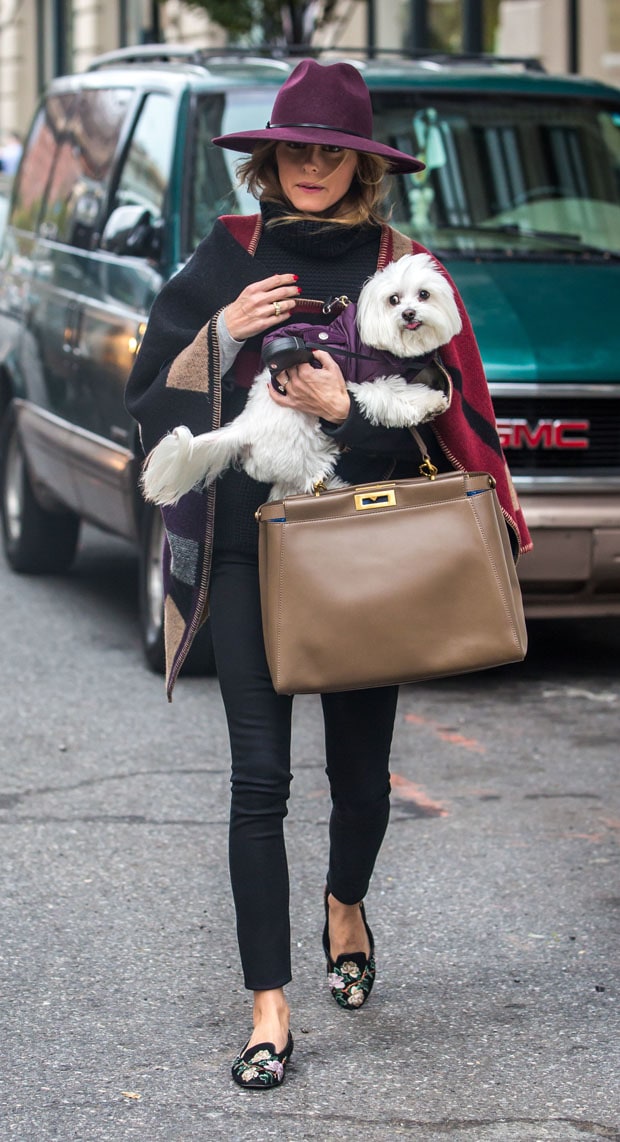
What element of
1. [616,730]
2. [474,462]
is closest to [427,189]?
[616,730]

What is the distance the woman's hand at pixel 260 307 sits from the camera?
142 inches

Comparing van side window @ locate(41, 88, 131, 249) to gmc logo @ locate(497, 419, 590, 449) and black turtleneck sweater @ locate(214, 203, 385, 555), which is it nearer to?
gmc logo @ locate(497, 419, 590, 449)

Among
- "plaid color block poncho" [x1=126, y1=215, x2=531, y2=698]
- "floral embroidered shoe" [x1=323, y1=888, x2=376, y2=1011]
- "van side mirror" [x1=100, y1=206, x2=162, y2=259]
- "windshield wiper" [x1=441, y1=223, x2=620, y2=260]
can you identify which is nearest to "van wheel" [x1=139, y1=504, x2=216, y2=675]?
"van side mirror" [x1=100, y1=206, x2=162, y2=259]

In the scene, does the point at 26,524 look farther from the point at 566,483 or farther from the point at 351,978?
the point at 351,978

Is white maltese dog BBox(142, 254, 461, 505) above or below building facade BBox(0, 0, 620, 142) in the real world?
above

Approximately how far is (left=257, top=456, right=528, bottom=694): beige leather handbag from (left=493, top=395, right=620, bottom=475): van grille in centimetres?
296

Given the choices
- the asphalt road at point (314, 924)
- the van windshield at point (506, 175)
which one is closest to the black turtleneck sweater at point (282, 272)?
the asphalt road at point (314, 924)

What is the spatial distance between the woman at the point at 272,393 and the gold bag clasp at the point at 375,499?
0.10 m

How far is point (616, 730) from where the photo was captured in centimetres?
649

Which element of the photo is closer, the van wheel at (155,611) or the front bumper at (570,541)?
the front bumper at (570,541)

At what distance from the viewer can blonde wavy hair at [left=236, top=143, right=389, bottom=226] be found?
375 cm

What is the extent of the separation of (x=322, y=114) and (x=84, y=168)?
485 centimetres

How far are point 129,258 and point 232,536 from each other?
150 inches

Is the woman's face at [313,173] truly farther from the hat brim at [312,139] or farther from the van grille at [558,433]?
the van grille at [558,433]
